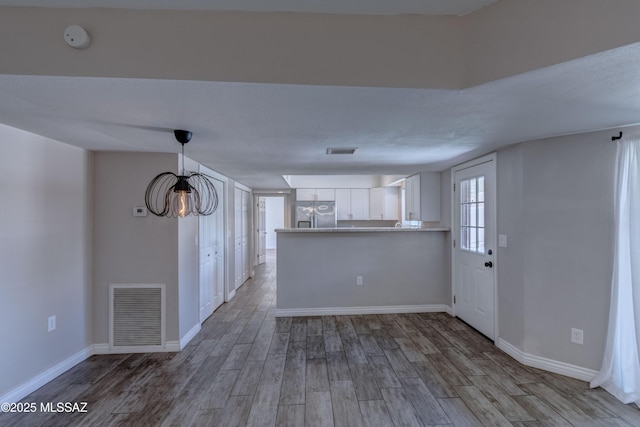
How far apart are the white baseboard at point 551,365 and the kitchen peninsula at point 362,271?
4.43 ft

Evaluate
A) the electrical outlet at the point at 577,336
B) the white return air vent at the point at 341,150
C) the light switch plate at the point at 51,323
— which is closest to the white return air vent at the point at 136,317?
the light switch plate at the point at 51,323

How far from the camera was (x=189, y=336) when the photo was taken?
325 cm

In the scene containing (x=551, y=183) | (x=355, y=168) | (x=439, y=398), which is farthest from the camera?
(x=355, y=168)

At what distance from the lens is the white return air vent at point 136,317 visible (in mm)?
2971

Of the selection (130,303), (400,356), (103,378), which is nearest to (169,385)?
(103,378)

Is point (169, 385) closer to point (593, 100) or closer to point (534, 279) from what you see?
point (534, 279)

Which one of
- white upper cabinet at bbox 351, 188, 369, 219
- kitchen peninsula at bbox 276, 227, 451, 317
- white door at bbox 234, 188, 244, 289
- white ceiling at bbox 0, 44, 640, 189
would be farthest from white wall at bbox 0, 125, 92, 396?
→ white upper cabinet at bbox 351, 188, 369, 219

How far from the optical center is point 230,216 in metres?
4.97

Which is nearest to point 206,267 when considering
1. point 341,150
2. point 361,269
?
point 361,269

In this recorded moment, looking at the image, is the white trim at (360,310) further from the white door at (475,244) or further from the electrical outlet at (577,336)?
the electrical outlet at (577,336)

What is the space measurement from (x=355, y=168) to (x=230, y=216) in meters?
2.33

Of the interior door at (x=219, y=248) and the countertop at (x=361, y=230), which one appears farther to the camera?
the interior door at (x=219, y=248)

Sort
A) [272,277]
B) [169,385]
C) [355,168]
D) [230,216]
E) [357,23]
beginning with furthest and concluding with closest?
1. [272,277]
2. [230,216]
3. [355,168]
4. [169,385]
5. [357,23]

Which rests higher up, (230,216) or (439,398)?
(230,216)
